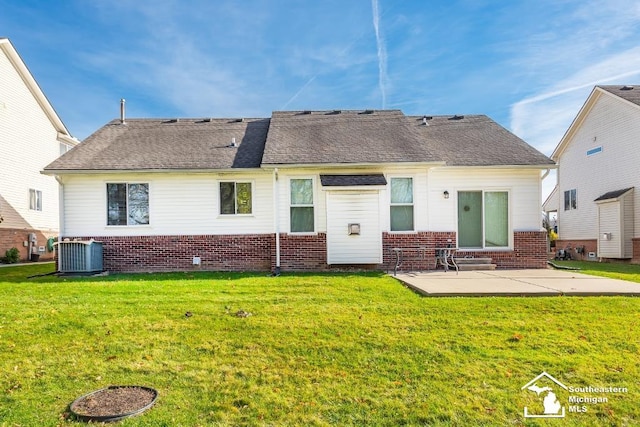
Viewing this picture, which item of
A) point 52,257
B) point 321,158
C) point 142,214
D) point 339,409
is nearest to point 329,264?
Result: point 321,158

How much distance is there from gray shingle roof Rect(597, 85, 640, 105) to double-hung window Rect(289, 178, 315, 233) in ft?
49.5

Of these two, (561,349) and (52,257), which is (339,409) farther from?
(52,257)

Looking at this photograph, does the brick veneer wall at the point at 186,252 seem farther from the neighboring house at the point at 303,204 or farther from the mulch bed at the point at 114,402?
the mulch bed at the point at 114,402

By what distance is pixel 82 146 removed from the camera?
1249 cm

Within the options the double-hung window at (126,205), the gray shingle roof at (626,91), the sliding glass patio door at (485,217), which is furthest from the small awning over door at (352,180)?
the gray shingle roof at (626,91)

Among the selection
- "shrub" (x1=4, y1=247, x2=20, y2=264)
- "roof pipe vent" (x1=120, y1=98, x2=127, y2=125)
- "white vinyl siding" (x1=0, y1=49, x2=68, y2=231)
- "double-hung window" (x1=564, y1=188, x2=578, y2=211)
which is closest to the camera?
"roof pipe vent" (x1=120, y1=98, x2=127, y2=125)

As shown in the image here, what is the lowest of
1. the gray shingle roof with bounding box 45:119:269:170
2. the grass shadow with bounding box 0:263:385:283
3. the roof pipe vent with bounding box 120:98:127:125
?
the grass shadow with bounding box 0:263:385:283

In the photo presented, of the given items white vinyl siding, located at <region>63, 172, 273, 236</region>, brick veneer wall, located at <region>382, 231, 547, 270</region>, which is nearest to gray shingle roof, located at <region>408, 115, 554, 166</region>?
brick veneer wall, located at <region>382, 231, 547, 270</region>

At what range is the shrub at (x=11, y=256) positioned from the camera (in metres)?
15.9

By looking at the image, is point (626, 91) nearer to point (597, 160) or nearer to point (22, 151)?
point (597, 160)

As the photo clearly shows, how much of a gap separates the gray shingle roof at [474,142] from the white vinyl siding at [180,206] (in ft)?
19.9

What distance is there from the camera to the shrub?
52.1 feet

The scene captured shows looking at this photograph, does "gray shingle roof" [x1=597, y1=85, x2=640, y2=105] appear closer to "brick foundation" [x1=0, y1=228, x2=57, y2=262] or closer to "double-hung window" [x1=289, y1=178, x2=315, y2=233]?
"double-hung window" [x1=289, y1=178, x2=315, y2=233]

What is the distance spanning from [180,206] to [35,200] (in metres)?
12.4
